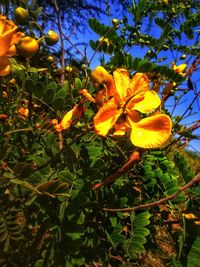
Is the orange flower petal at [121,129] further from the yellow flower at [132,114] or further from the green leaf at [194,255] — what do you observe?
the green leaf at [194,255]

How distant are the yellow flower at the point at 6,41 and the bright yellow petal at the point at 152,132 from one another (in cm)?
27

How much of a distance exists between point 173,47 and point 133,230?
70 centimetres

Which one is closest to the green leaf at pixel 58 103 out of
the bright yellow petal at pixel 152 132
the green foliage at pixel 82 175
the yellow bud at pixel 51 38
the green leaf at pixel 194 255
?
the green foliage at pixel 82 175

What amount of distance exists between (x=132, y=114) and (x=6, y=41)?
301 millimetres

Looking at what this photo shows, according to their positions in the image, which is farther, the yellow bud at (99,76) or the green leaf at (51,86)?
the green leaf at (51,86)

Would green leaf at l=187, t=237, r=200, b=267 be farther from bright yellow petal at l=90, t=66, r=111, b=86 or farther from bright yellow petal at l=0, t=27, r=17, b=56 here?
bright yellow petal at l=0, t=27, r=17, b=56

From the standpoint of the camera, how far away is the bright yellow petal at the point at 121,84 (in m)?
0.88

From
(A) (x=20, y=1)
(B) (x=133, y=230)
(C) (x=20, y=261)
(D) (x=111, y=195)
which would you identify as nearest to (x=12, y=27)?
(A) (x=20, y=1)

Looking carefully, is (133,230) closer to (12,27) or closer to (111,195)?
(111,195)

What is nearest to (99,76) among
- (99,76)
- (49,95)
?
(99,76)

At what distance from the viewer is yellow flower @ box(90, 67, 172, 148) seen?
0.79 metres

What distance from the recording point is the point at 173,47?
1463mm

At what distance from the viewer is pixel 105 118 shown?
811 mm

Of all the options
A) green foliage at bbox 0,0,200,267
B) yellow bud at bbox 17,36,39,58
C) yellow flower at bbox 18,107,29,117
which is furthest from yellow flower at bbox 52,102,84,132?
yellow flower at bbox 18,107,29,117
